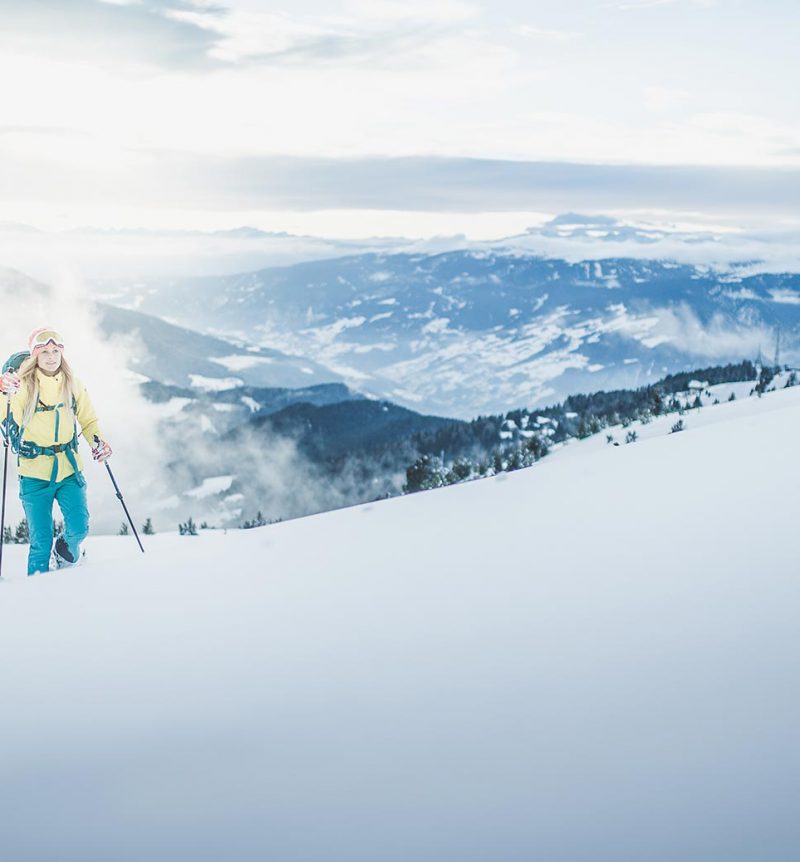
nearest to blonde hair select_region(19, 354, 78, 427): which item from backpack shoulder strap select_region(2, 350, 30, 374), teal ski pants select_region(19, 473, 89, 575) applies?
backpack shoulder strap select_region(2, 350, 30, 374)

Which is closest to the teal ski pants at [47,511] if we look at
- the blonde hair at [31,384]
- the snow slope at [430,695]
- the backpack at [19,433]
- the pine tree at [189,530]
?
the backpack at [19,433]

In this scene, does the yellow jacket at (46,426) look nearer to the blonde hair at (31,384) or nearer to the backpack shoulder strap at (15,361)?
the blonde hair at (31,384)

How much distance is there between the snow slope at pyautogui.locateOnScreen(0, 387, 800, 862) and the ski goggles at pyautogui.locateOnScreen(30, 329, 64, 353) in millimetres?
2168

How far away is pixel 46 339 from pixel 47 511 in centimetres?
143

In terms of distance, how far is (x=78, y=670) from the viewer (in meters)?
3.71

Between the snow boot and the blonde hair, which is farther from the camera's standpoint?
the snow boot

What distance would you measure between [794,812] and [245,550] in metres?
4.05

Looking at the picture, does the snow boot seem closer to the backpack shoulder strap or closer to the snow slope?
the backpack shoulder strap

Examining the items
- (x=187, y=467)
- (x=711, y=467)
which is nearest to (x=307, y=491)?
(x=187, y=467)

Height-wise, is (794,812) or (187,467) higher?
(794,812)

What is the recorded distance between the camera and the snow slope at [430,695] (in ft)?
7.63

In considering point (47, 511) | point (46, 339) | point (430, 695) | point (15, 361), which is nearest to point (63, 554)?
point (47, 511)

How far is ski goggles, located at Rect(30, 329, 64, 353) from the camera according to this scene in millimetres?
6773

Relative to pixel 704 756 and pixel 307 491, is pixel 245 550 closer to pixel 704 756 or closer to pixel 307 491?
pixel 704 756
